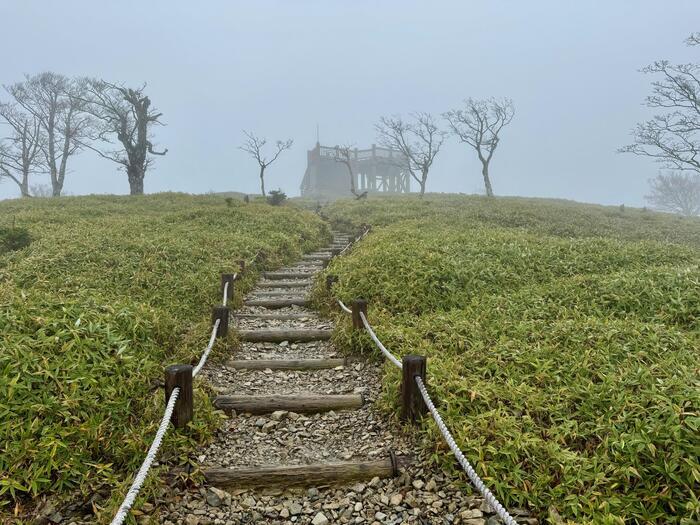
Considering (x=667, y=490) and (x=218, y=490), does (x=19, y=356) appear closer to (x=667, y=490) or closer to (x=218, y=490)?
(x=218, y=490)

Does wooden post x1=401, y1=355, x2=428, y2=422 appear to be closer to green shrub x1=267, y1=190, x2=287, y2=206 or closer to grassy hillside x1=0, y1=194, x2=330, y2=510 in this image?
A: grassy hillside x1=0, y1=194, x2=330, y2=510

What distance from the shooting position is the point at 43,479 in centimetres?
329

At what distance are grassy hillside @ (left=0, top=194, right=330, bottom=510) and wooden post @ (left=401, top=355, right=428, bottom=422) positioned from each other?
2.11 meters

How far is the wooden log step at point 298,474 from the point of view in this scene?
3.77 m

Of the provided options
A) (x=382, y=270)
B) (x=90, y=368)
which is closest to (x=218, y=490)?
(x=90, y=368)

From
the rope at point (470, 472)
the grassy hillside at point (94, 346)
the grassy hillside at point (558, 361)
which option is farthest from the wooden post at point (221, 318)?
the rope at point (470, 472)

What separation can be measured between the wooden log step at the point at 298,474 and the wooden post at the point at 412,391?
65 cm

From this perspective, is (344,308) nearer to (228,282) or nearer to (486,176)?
(228,282)

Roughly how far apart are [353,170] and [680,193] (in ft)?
146

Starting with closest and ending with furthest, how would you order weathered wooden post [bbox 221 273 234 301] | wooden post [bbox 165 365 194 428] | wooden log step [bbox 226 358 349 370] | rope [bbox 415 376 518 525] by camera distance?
1. rope [bbox 415 376 518 525]
2. wooden post [bbox 165 365 194 428]
3. wooden log step [bbox 226 358 349 370]
4. weathered wooden post [bbox 221 273 234 301]

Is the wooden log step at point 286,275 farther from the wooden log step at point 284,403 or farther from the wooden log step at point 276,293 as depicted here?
the wooden log step at point 284,403

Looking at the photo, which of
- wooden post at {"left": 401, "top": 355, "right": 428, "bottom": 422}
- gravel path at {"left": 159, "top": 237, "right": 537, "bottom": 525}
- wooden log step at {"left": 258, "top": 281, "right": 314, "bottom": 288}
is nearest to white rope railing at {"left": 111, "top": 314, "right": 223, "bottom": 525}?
gravel path at {"left": 159, "top": 237, "right": 537, "bottom": 525}

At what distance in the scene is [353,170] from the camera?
5738 centimetres

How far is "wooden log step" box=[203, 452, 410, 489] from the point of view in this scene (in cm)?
377
